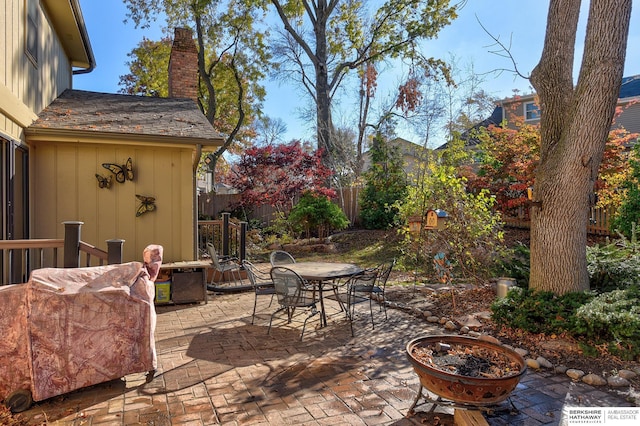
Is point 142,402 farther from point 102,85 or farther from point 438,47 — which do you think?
point 102,85

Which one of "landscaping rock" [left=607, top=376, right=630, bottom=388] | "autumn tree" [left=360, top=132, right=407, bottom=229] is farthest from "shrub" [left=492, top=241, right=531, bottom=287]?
"autumn tree" [left=360, top=132, right=407, bottom=229]

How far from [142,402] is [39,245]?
1.96m

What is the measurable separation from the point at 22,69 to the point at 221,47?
13737mm

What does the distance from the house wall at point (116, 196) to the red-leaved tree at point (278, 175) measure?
613cm

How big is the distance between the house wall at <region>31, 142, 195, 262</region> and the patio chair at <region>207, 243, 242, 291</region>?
365 millimetres

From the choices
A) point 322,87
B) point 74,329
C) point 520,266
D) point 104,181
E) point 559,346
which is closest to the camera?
point 74,329

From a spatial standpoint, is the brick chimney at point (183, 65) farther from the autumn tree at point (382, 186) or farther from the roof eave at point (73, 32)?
the autumn tree at point (382, 186)

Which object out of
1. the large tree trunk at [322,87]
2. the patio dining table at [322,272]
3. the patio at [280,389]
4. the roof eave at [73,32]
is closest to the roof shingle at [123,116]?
the roof eave at [73,32]

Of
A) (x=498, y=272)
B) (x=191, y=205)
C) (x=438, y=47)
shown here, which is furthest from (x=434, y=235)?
(x=438, y=47)

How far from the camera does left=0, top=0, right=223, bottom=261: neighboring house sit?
5.06 m

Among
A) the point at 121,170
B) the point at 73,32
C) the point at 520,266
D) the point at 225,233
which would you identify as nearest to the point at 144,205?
the point at 121,170

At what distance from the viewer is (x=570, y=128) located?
4.41 m

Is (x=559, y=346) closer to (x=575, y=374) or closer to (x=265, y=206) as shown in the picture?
(x=575, y=374)

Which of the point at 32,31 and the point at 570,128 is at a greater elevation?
the point at 32,31
